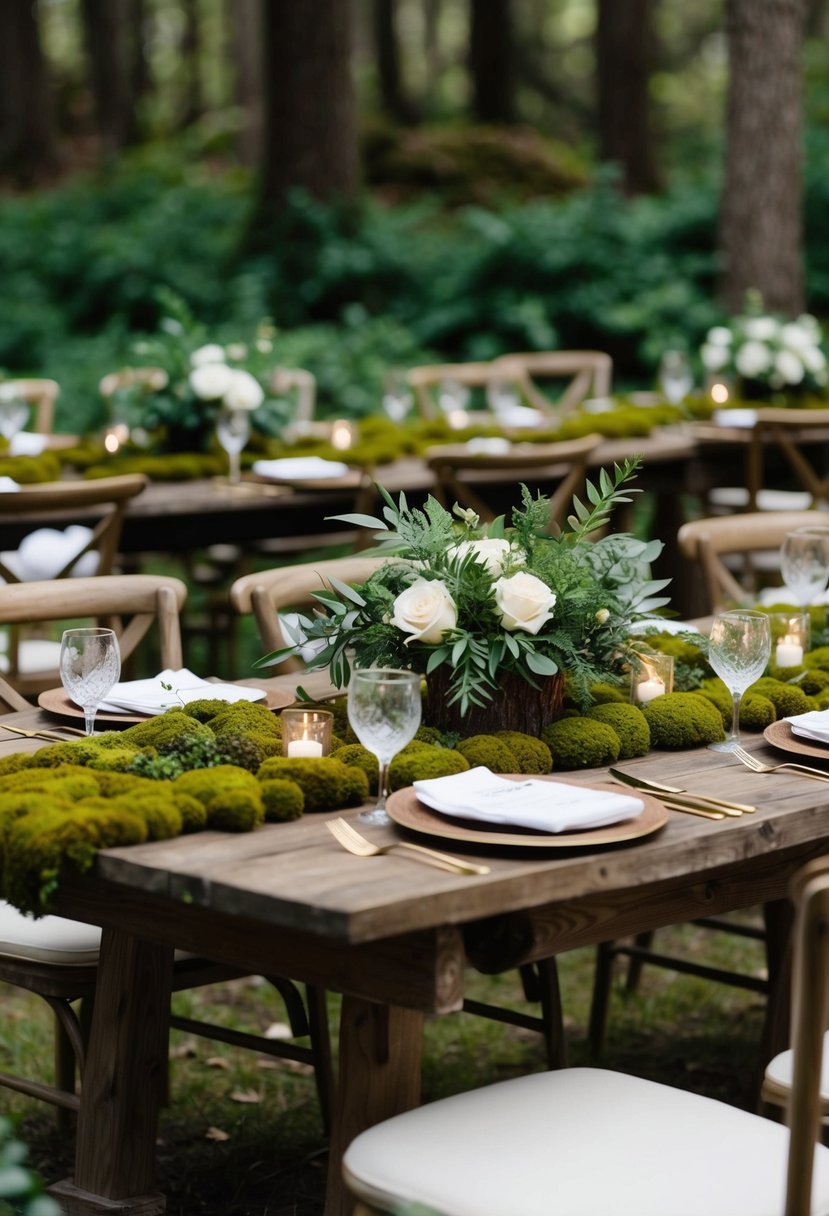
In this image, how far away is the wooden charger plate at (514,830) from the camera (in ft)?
6.48

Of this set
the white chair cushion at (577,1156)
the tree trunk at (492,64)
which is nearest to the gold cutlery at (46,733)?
the white chair cushion at (577,1156)

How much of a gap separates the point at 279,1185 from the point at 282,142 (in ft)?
31.5

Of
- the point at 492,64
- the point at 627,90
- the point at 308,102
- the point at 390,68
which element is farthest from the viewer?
the point at 390,68

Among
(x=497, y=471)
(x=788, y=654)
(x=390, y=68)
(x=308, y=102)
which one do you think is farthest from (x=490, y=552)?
(x=390, y=68)

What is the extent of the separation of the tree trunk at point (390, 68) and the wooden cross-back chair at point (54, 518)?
1642 cm

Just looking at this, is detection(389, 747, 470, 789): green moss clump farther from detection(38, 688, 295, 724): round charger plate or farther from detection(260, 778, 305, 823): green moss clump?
detection(38, 688, 295, 724): round charger plate

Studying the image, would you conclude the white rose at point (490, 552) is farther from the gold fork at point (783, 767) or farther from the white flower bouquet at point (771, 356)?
the white flower bouquet at point (771, 356)

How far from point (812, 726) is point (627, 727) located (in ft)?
0.92

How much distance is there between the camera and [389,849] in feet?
6.50

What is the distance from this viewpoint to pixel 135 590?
333cm

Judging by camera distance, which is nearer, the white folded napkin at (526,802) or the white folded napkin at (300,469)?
the white folded napkin at (526,802)

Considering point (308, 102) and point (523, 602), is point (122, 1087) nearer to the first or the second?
point (523, 602)

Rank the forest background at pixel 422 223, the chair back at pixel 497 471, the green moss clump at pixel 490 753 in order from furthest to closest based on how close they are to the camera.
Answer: the forest background at pixel 422 223 < the chair back at pixel 497 471 < the green moss clump at pixel 490 753

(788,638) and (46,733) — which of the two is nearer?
(46,733)
